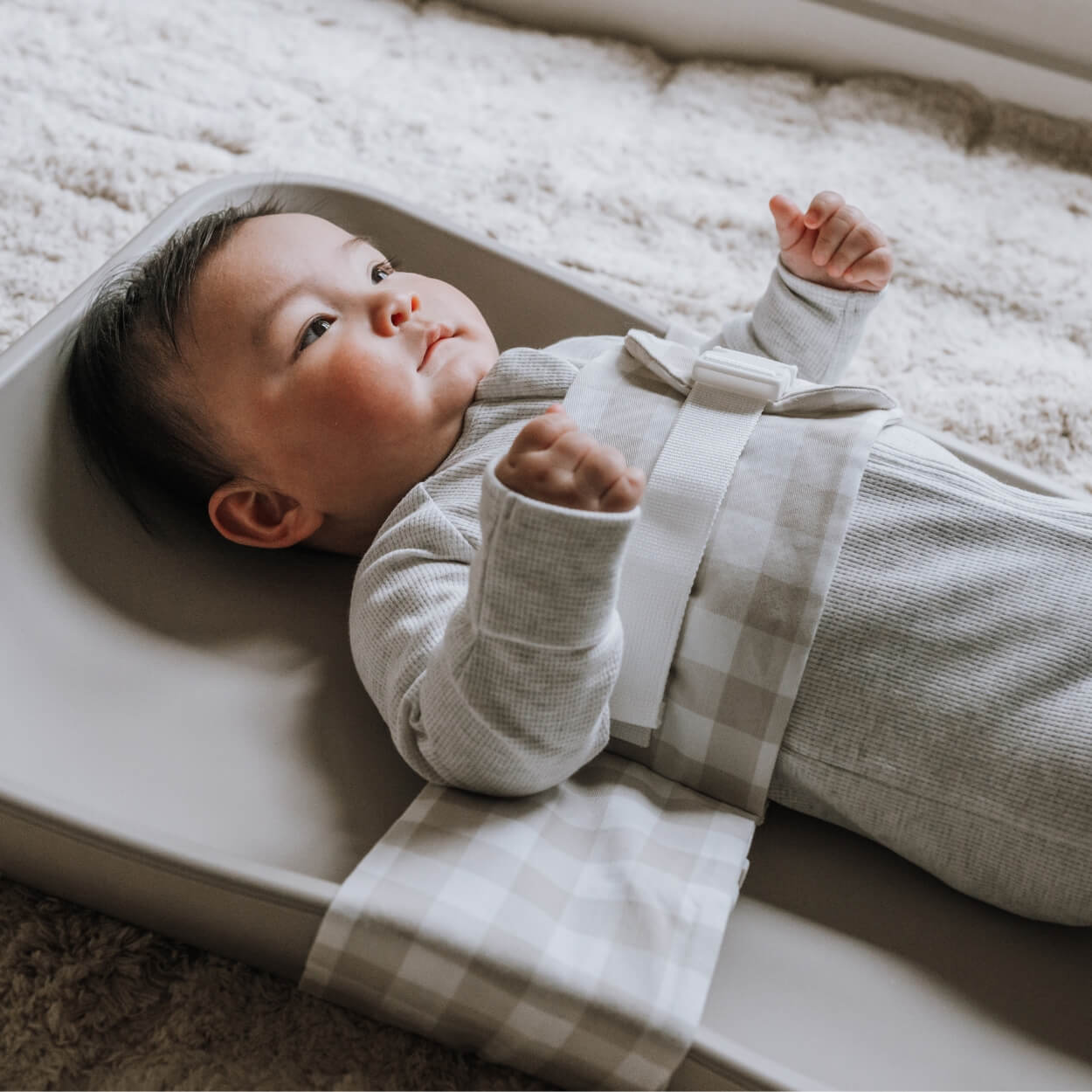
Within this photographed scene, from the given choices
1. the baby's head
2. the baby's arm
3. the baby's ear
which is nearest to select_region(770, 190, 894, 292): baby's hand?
the baby's arm

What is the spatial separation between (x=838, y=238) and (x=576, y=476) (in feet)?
1.15

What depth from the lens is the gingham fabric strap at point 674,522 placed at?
67 cm

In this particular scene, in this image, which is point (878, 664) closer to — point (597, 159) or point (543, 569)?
point (543, 569)

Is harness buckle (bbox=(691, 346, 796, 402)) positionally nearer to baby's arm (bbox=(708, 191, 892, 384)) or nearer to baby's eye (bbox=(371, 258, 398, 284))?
baby's arm (bbox=(708, 191, 892, 384))

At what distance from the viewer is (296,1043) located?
658mm

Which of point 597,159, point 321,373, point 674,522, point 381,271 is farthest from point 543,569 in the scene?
point 597,159

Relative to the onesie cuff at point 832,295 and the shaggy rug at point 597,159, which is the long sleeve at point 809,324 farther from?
the shaggy rug at point 597,159

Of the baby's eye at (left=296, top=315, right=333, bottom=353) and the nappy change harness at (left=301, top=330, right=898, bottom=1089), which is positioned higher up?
the baby's eye at (left=296, top=315, right=333, bottom=353)

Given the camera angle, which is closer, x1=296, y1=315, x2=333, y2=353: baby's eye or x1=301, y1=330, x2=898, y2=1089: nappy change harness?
x1=301, y1=330, x2=898, y2=1089: nappy change harness

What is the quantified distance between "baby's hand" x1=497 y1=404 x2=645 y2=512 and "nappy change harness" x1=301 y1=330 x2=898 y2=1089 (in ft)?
0.36

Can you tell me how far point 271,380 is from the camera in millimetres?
747

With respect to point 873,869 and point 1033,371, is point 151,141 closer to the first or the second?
point 1033,371

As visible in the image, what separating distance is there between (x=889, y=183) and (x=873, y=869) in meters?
0.89

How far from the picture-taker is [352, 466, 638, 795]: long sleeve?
57cm
